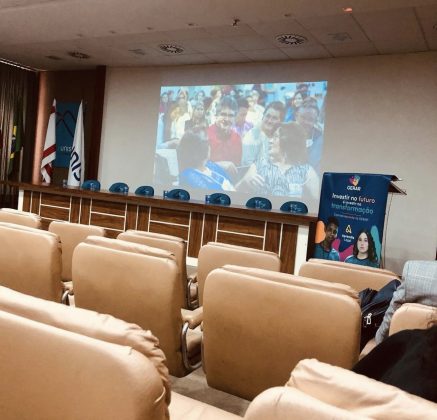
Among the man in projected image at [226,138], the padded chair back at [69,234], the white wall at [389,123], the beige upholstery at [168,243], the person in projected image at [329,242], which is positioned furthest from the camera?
the man in projected image at [226,138]

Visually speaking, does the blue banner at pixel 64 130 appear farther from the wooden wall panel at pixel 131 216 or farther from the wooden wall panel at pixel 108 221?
the wooden wall panel at pixel 131 216

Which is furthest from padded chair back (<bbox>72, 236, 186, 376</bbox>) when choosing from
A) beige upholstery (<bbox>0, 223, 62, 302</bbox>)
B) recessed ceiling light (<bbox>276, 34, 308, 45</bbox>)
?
recessed ceiling light (<bbox>276, 34, 308, 45</bbox>)

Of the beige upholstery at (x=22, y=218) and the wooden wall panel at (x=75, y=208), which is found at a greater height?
the beige upholstery at (x=22, y=218)

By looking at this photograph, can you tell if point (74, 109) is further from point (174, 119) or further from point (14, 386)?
point (14, 386)

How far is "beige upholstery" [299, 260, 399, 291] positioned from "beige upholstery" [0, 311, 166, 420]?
1669mm

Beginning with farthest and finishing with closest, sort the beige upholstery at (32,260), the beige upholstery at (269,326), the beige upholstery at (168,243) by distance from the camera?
the beige upholstery at (168,243)
the beige upholstery at (32,260)
the beige upholstery at (269,326)

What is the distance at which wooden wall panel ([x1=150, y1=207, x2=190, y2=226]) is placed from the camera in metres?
5.47

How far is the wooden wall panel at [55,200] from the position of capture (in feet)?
20.5

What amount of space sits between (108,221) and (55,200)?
37.6 inches

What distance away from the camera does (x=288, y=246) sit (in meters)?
4.86

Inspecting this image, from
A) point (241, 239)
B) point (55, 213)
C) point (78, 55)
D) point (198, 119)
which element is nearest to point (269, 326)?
point (241, 239)

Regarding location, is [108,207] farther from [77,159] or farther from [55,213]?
[77,159]

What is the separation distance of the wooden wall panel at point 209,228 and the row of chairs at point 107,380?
4245mm

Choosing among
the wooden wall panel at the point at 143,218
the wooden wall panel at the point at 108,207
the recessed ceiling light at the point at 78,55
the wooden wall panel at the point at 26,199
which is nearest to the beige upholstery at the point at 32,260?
the wooden wall panel at the point at 143,218
